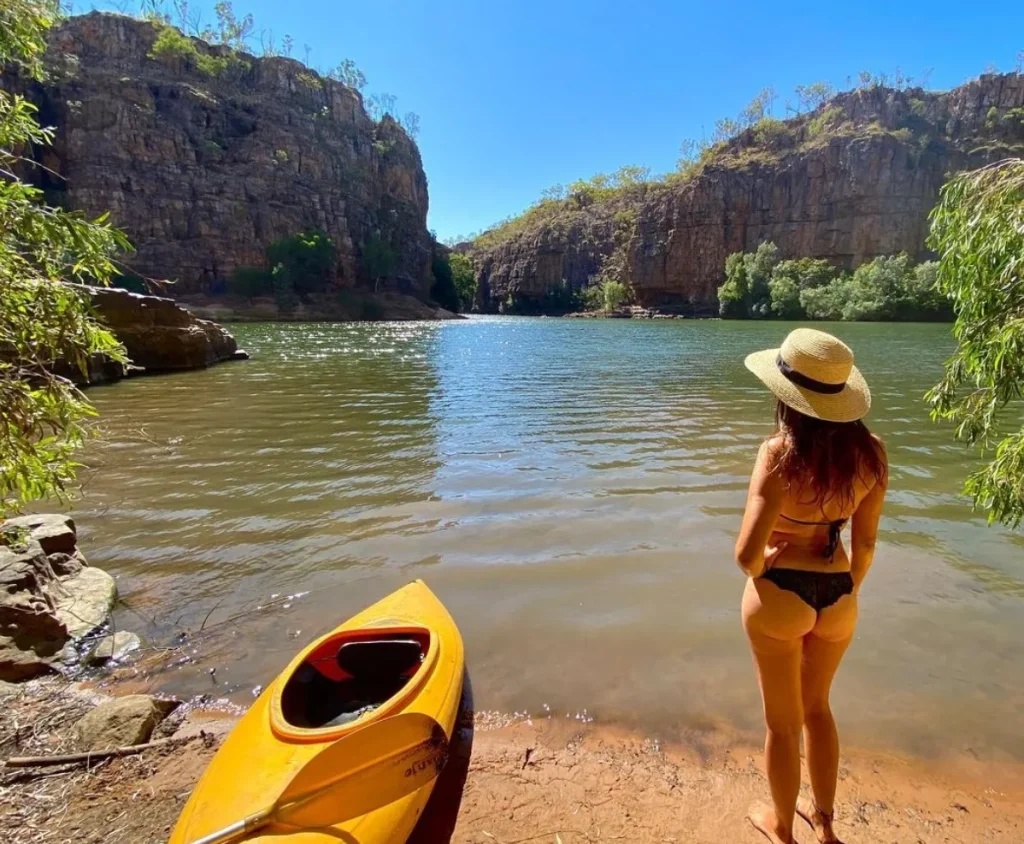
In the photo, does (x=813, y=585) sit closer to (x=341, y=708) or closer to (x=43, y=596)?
(x=341, y=708)

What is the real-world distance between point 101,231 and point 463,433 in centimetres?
736

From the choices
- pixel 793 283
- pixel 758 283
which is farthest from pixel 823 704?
pixel 758 283

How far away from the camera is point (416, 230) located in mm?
86312

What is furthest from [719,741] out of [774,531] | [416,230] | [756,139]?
[756,139]

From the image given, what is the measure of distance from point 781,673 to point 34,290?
12.0 feet

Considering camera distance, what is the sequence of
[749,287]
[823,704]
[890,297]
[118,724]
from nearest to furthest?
[823,704], [118,724], [890,297], [749,287]

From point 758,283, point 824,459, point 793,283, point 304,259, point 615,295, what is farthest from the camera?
point 615,295

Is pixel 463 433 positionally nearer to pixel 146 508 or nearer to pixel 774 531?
pixel 146 508

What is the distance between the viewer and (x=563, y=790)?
2.70 m

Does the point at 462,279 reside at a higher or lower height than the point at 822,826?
higher

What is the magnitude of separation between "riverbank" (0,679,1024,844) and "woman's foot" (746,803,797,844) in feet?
0.17

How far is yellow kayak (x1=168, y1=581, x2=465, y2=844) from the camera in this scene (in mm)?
2121

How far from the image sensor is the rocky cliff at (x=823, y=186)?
80.7 m

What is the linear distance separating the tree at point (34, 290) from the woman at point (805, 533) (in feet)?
9.54
